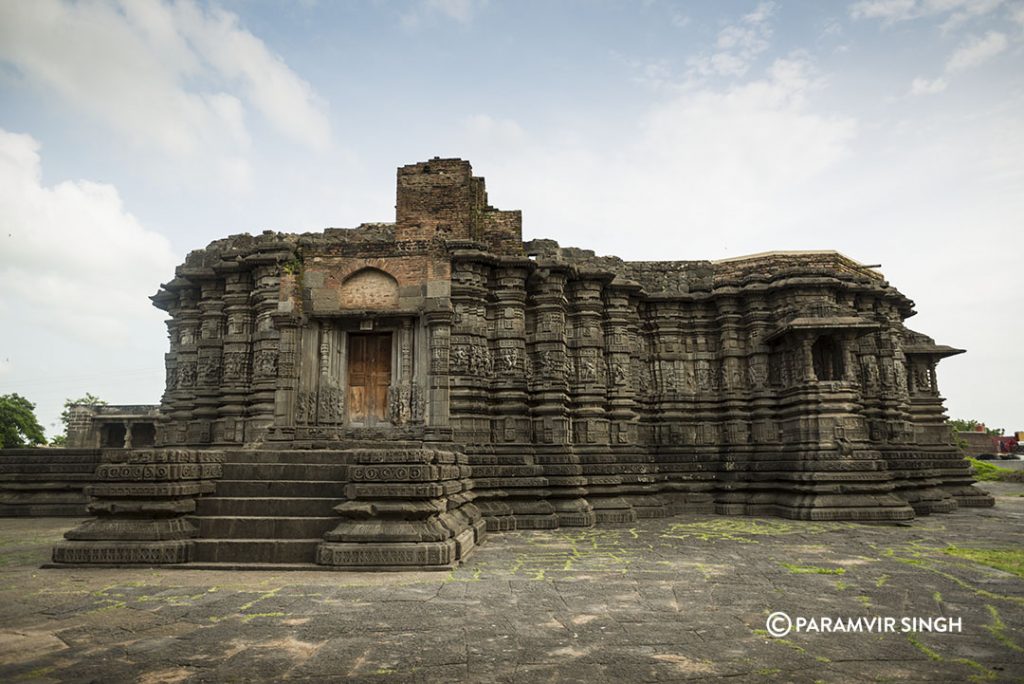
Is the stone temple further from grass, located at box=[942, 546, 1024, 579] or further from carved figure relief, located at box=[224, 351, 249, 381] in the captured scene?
grass, located at box=[942, 546, 1024, 579]

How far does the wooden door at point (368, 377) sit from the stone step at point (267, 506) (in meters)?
4.95

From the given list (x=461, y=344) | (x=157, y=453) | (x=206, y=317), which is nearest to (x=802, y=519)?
(x=461, y=344)

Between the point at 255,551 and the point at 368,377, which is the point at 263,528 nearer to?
the point at 255,551

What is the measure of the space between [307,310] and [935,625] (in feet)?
39.6

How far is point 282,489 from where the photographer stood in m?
8.99

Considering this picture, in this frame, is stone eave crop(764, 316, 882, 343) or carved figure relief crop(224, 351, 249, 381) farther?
stone eave crop(764, 316, 882, 343)

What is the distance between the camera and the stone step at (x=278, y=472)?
9.24m

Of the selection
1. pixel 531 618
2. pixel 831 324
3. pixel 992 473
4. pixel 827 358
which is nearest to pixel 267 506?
pixel 531 618

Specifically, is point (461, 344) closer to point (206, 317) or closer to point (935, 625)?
point (206, 317)

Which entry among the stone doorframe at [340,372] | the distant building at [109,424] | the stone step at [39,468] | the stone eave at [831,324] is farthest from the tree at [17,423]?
the stone eave at [831,324]

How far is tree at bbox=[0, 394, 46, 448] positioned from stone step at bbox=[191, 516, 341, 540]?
40.6 metres

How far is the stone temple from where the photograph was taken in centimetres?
1350

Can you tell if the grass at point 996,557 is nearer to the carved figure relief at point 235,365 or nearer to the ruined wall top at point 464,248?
the ruined wall top at point 464,248

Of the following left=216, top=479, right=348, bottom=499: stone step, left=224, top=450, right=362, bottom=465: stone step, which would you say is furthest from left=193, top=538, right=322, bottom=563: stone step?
left=224, top=450, right=362, bottom=465: stone step
